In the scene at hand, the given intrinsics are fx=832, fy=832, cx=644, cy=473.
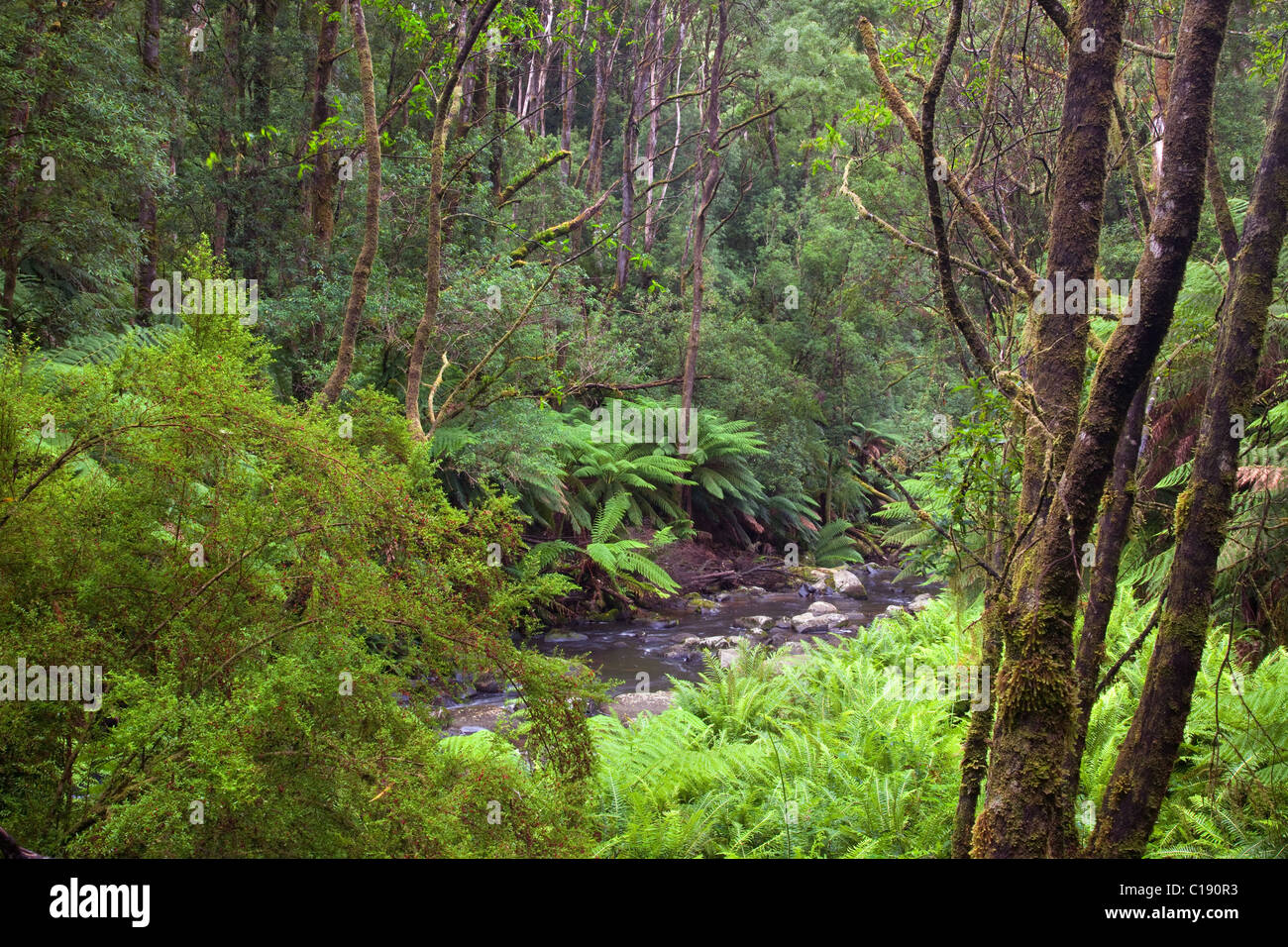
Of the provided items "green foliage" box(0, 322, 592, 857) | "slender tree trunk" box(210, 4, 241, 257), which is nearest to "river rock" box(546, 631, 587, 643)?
"slender tree trunk" box(210, 4, 241, 257)

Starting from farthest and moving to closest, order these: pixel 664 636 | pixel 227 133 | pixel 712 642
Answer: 1. pixel 227 133
2. pixel 664 636
3. pixel 712 642

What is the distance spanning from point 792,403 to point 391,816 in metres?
15.8

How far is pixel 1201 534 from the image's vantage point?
2.86m

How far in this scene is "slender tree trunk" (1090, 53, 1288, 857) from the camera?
2789 millimetres

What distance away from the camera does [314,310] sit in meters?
9.15

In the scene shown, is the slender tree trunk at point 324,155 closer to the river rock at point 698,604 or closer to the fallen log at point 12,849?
the river rock at point 698,604

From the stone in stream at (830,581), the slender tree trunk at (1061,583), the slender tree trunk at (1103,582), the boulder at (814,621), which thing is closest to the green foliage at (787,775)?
the slender tree trunk at (1103,582)

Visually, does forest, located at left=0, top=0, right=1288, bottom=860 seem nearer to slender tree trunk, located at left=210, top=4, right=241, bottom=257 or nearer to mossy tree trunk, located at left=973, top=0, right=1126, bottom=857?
mossy tree trunk, located at left=973, top=0, right=1126, bottom=857

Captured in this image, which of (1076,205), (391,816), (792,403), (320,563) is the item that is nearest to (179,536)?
(320,563)

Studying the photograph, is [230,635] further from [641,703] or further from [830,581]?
[830,581]

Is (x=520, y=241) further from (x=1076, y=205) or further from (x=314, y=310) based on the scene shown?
(x=1076, y=205)

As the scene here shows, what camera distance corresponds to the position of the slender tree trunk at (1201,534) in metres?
2.79

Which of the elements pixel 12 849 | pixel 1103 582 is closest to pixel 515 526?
pixel 12 849
